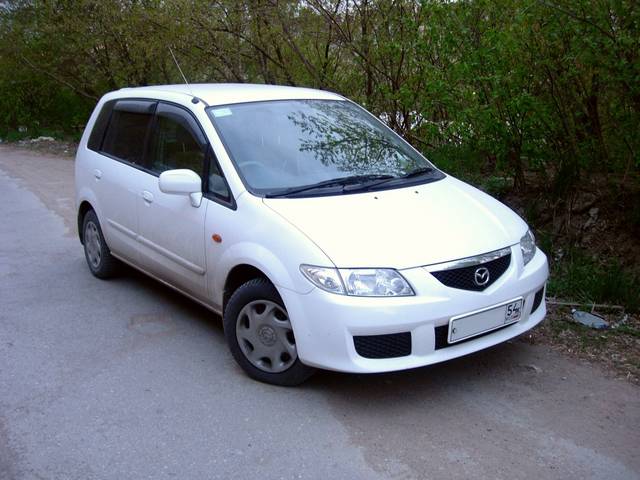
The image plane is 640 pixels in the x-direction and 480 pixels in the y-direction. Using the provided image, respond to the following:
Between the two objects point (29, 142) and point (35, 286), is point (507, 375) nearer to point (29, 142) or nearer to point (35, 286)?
point (35, 286)

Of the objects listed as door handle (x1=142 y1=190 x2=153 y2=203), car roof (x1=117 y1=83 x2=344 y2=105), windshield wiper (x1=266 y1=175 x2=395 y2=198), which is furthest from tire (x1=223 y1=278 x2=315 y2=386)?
car roof (x1=117 y1=83 x2=344 y2=105)

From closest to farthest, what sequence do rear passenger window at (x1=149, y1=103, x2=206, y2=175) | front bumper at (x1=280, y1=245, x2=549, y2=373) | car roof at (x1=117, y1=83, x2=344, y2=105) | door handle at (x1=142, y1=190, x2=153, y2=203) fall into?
1. front bumper at (x1=280, y1=245, x2=549, y2=373)
2. rear passenger window at (x1=149, y1=103, x2=206, y2=175)
3. car roof at (x1=117, y1=83, x2=344, y2=105)
4. door handle at (x1=142, y1=190, x2=153, y2=203)

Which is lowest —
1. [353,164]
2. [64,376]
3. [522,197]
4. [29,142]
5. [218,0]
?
[29,142]

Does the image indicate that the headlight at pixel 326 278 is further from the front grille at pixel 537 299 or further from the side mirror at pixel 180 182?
the front grille at pixel 537 299

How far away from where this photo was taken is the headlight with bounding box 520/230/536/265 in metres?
4.52

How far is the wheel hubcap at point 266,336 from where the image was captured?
14.0ft

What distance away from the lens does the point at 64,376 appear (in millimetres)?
4641

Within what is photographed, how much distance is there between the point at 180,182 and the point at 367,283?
1.54 metres

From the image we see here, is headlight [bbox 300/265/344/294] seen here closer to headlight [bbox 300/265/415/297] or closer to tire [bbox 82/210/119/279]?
headlight [bbox 300/265/415/297]

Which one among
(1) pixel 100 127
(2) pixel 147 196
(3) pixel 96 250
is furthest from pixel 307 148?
(3) pixel 96 250

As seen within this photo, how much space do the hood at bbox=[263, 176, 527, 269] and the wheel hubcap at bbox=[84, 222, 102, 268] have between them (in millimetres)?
2690

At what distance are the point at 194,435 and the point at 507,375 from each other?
1934 millimetres

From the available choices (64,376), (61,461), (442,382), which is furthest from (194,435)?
(442,382)

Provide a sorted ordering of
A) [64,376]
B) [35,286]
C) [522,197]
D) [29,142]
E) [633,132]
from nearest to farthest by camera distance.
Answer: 1. [64,376]
2. [633,132]
3. [35,286]
4. [522,197]
5. [29,142]
